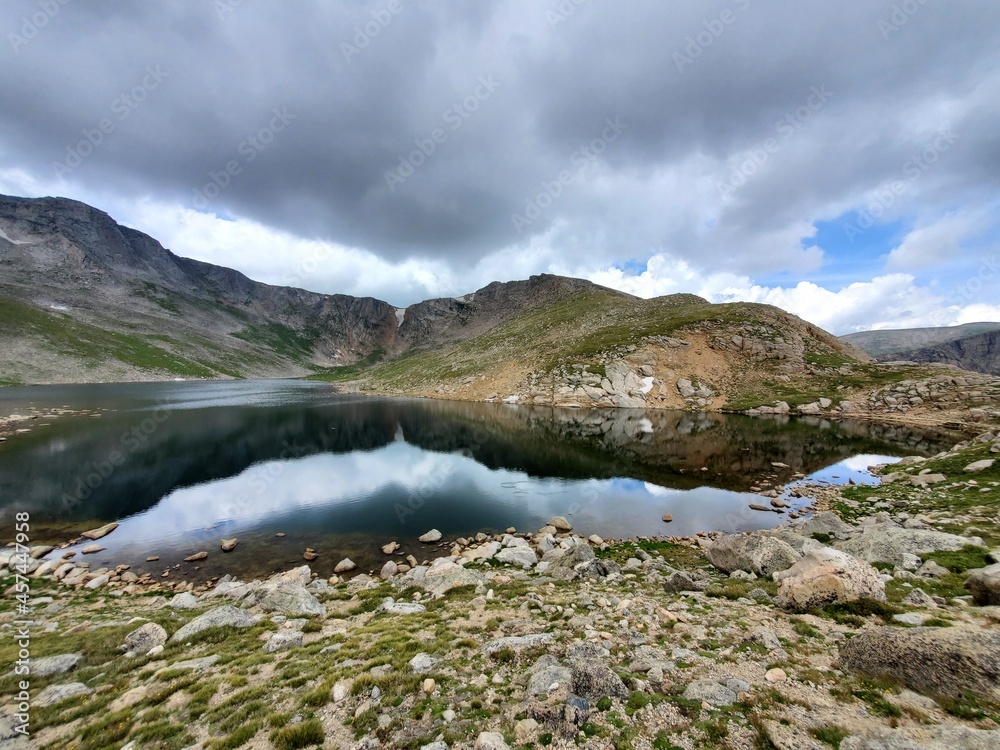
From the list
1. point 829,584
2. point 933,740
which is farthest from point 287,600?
point 829,584

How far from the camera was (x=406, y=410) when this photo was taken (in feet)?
318

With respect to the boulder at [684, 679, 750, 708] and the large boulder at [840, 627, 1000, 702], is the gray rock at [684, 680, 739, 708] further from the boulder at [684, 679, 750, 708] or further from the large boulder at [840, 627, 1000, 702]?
the large boulder at [840, 627, 1000, 702]

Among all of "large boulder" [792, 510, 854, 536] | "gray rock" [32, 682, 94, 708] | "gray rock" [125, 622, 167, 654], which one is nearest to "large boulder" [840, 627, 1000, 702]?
"large boulder" [792, 510, 854, 536]

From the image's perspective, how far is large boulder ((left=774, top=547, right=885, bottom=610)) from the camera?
11.5 m

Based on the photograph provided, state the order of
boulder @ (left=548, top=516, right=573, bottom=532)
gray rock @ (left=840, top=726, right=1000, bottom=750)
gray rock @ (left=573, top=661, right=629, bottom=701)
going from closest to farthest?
gray rock @ (left=840, top=726, right=1000, bottom=750), gray rock @ (left=573, top=661, right=629, bottom=701), boulder @ (left=548, top=516, right=573, bottom=532)

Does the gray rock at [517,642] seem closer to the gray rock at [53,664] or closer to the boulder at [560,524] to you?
the gray rock at [53,664]

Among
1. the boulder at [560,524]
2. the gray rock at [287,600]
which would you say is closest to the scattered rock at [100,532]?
the gray rock at [287,600]

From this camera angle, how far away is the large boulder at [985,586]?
10.4 meters

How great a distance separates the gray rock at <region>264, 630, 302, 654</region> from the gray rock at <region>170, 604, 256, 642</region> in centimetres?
221

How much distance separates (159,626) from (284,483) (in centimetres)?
2733

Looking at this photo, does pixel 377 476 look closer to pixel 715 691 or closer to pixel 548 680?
pixel 548 680

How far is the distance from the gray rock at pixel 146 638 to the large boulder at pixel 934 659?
19517mm

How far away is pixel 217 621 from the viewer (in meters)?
13.5

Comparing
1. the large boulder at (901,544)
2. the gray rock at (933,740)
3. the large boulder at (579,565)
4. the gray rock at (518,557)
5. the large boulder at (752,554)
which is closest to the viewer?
the gray rock at (933,740)
